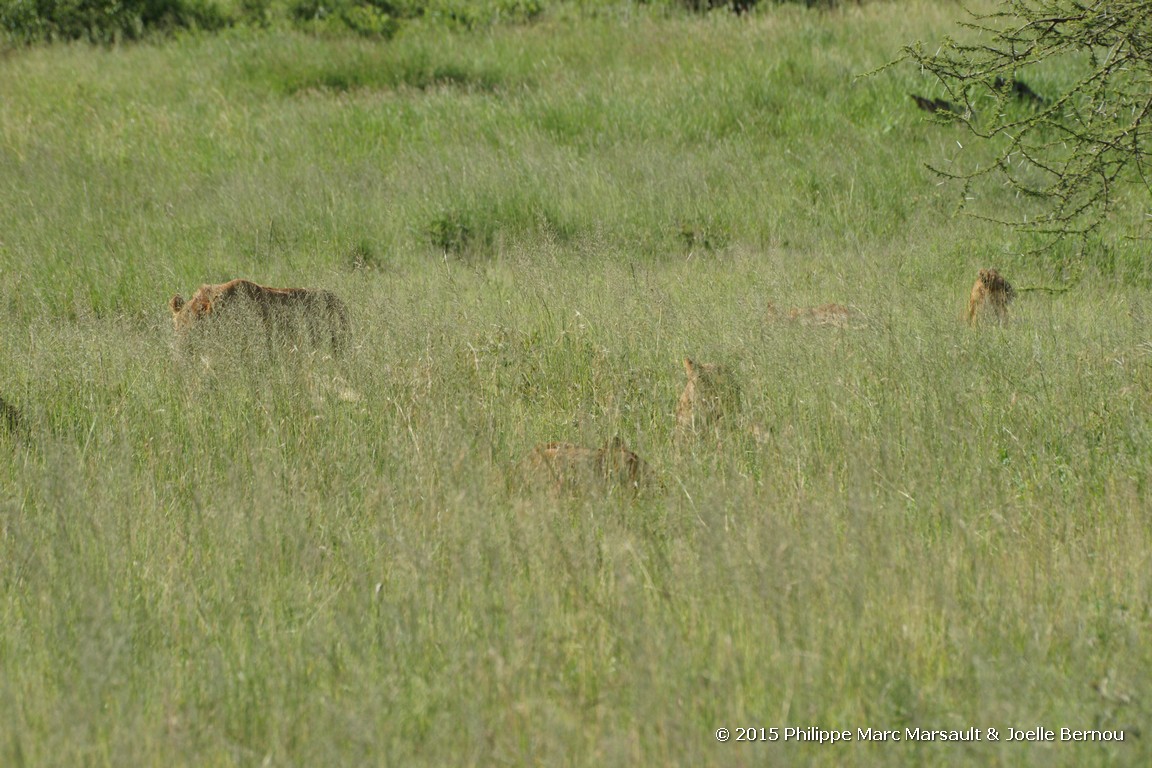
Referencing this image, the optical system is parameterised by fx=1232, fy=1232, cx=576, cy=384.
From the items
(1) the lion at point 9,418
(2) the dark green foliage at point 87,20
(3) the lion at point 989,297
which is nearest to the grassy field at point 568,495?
(1) the lion at point 9,418

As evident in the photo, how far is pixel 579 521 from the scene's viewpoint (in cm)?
376

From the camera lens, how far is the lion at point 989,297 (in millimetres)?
6188

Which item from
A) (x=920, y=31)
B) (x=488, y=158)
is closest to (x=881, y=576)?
(x=488, y=158)

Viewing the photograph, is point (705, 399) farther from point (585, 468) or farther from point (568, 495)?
point (568, 495)

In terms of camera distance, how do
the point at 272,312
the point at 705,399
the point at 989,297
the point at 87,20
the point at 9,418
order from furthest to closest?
the point at 87,20 → the point at 989,297 → the point at 272,312 → the point at 9,418 → the point at 705,399

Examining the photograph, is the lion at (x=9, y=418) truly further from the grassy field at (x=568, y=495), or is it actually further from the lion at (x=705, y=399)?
the lion at (x=705, y=399)

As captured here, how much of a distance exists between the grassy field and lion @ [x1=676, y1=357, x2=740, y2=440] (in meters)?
0.09

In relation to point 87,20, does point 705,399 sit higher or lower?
lower

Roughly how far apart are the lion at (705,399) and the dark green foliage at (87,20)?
14481 mm

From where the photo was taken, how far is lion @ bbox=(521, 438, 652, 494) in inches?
155

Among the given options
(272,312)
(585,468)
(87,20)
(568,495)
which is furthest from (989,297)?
(87,20)

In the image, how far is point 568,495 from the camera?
3.87m

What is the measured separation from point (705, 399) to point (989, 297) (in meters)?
2.35

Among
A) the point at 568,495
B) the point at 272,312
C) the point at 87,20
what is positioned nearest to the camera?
the point at 568,495
